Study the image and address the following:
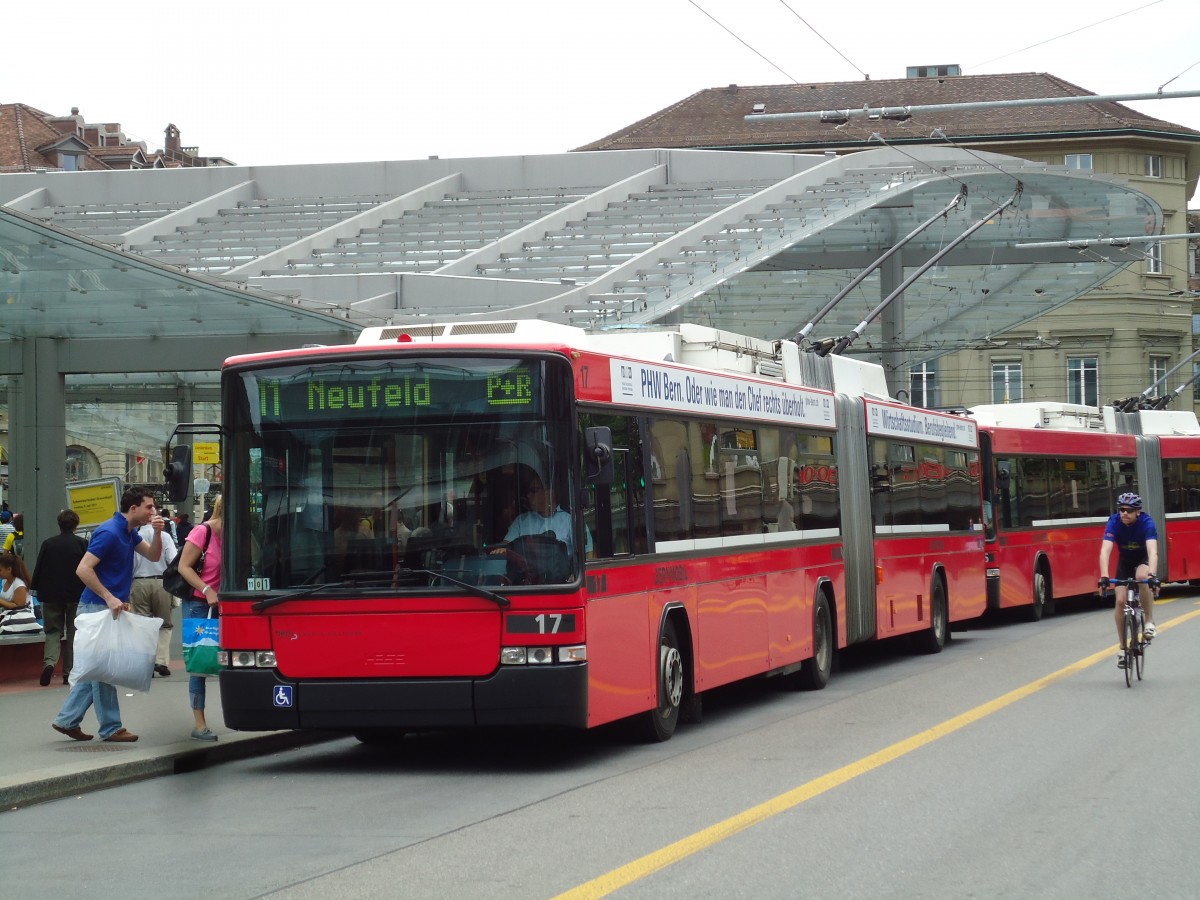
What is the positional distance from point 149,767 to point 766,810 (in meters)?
4.19

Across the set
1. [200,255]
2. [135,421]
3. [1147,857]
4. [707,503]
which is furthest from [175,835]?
[200,255]

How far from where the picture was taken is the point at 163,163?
317 feet

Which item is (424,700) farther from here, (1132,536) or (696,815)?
(1132,536)

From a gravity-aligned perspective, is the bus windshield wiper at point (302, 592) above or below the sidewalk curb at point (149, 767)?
above

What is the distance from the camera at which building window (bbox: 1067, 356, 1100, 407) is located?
7306cm

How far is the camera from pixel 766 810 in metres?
8.84

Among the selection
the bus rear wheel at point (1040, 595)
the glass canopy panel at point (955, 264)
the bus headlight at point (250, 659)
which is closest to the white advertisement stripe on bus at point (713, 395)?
the bus headlight at point (250, 659)

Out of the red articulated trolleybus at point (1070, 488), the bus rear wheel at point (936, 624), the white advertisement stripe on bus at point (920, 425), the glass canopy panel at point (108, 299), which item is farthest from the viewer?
the red articulated trolleybus at point (1070, 488)

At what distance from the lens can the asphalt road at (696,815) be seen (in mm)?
7203

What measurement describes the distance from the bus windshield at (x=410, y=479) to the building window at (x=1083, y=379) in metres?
65.0

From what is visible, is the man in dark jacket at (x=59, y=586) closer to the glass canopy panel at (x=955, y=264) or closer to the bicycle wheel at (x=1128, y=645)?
the bicycle wheel at (x=1128, y=645)

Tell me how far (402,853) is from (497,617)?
2.69 metres

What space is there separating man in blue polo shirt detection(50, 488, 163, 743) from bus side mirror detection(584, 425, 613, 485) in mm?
2976

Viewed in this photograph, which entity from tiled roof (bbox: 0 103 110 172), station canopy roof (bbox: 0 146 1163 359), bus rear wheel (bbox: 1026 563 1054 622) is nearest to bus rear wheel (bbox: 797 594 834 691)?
station canopy roof (bbox: 0 146 1163 359)
